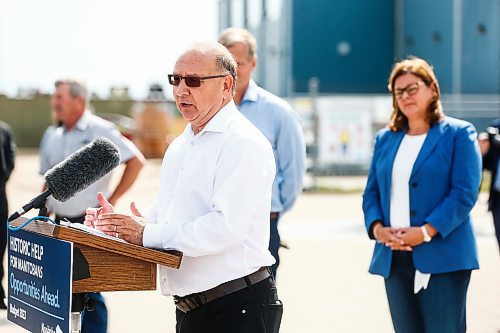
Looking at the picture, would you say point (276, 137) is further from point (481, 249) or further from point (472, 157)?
point (481, 249)

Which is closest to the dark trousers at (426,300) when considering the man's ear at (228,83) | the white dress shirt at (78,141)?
the man's ear at (228,83)

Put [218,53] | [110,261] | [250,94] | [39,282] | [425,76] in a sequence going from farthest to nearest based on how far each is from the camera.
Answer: [250,94], [425,76], [218,53], [39,282], [110,261]

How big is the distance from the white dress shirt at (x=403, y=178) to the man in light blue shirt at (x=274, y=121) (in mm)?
1038

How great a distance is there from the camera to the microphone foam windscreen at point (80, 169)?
3.95 meters

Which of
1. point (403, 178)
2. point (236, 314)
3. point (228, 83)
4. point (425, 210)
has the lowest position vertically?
point (236, 314)

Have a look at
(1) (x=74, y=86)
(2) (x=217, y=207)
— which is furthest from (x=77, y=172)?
(1) (x=74, y=86)

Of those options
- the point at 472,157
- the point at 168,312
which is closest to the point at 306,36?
the point at 168,312

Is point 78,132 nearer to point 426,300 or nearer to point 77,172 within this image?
point 426,300

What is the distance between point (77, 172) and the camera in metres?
4.00

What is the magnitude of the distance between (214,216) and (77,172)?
0.61 m

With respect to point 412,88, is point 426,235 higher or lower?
lower

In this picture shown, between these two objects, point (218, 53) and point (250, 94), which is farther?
point (250, 94)

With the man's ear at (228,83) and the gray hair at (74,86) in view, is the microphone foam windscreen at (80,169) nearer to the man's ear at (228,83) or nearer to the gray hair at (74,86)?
the man's ear at (228,83)

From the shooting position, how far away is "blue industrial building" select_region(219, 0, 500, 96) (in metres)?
35.2
